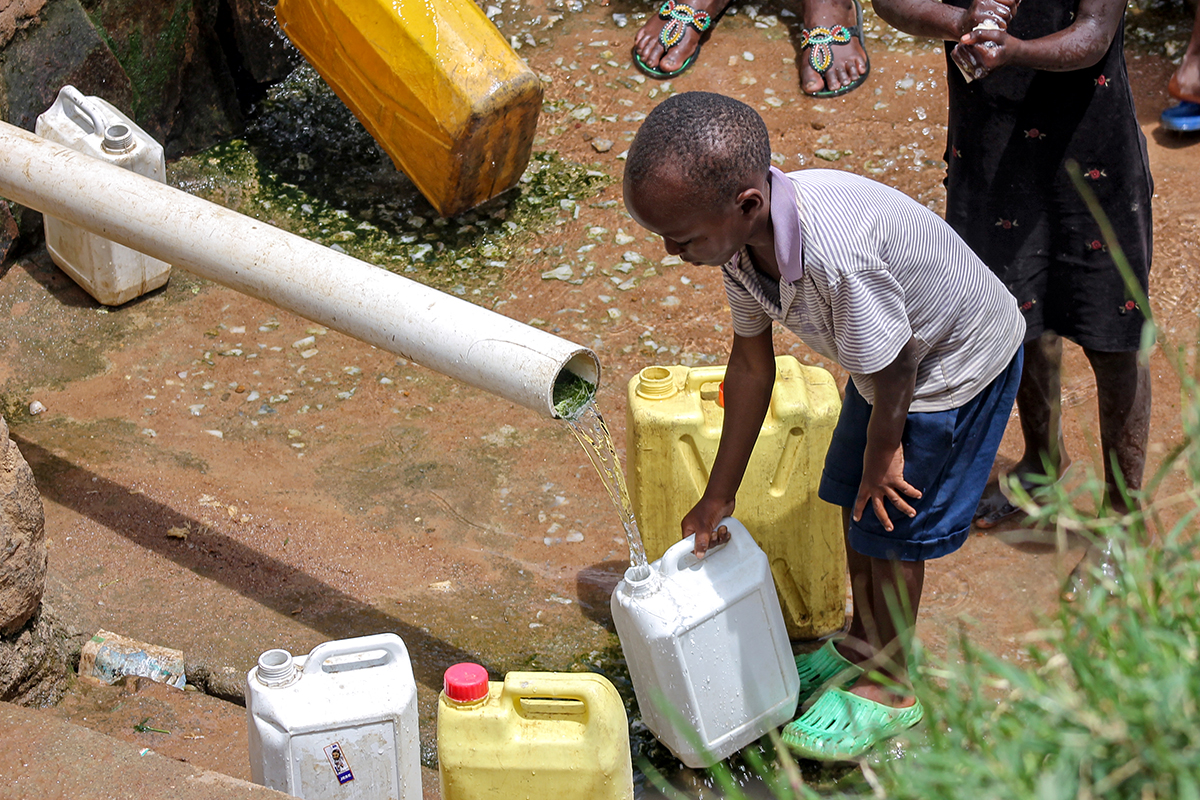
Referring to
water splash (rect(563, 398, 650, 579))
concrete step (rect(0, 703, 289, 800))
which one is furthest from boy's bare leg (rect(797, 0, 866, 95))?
concrete step (rect(0, 703, 289, 800))

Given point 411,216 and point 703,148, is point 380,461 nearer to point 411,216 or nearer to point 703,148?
point 411,216

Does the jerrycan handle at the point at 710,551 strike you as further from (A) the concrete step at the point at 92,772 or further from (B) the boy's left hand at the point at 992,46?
(B) the boy's left hand at the point at 992,46

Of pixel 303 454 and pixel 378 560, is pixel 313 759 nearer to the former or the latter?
pixel 378 560

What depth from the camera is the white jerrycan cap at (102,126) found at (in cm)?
433

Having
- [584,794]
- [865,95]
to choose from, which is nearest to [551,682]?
[584,794]

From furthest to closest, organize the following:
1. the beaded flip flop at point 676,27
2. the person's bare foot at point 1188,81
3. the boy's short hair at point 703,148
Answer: the beaded flip flop at point 676,27, the person's bare foot at point 1188,81, the boy's short hair at point 703,148

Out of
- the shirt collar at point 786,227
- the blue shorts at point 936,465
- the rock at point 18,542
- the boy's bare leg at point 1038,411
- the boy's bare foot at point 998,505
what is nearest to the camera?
the shirt collar at point 786,227

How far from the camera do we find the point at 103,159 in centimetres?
432

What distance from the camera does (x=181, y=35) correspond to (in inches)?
212

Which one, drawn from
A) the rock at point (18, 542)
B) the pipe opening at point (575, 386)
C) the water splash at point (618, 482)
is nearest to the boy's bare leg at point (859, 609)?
the water splash at point (618, 482)

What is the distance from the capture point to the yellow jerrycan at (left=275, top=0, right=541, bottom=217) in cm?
477

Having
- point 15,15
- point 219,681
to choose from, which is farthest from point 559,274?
point 219,681

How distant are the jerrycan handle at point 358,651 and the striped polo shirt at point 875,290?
0.98m

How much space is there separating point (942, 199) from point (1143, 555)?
4192 mm
